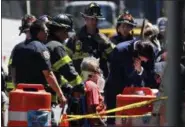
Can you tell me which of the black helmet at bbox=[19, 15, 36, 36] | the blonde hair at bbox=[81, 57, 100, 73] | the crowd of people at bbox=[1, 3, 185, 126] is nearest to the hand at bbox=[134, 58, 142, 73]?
the crowd of people at bbox=[1, 3, 185, 126]

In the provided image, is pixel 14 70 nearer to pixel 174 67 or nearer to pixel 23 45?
pixel 23 45

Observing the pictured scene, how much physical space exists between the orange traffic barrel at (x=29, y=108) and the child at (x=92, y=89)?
33.2 inches

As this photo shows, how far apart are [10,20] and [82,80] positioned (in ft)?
32.6

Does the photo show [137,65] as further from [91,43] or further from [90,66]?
[91,43]

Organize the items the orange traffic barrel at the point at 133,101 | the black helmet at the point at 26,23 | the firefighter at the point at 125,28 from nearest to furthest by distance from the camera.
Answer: the orange traffic barrel at the point at 133,101 < the firefighter at the point at 125,28 < the black helmet at the point at 26,23

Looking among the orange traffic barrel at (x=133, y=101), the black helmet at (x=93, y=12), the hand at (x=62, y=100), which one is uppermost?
the black helmet at (x=93, y=12)

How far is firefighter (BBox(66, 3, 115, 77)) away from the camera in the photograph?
357 inches

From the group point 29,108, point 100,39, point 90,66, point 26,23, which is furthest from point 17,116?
point 26,23

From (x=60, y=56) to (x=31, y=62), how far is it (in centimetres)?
31

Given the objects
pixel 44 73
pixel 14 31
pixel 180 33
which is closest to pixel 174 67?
pixel 180 33

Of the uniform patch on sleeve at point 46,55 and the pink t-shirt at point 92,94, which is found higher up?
the uniform patch on sleeve at point 46,55

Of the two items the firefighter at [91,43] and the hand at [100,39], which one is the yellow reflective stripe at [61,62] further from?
the hand at [100,39]

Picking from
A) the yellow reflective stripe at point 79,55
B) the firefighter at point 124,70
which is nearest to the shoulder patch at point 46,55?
the firefighter at point 124,70

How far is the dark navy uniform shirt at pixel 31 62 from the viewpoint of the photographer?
275 inches
